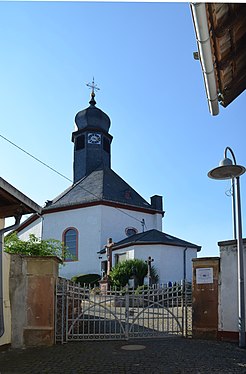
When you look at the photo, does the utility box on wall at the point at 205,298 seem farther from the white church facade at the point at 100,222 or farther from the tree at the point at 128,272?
the white church facade at the point at 100,222

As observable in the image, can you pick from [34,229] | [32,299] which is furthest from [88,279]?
[32,299]

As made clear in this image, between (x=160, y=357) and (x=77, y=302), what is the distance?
3.88 meters

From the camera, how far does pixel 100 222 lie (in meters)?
34.8

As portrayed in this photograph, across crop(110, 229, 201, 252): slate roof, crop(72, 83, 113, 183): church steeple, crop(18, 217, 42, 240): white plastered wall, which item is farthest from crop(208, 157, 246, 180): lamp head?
crop(72, 83, 113, 183): church steeple

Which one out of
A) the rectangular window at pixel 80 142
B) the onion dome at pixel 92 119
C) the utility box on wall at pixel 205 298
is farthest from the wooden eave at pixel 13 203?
the onion dome at pixel 92 119

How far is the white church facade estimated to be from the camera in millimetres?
29859

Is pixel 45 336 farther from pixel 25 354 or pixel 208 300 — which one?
pixel 208 300

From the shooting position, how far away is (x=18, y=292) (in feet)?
31.7

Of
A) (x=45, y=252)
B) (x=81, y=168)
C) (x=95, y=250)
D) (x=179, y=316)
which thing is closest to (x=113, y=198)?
(x=95, y=250)

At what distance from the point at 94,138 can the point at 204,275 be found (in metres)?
33.3

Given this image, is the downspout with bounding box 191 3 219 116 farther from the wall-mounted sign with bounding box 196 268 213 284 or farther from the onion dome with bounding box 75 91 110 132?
the onion dome with bounding box 75 91 110 132

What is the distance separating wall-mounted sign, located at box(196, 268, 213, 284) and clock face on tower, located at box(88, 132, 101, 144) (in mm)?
32872

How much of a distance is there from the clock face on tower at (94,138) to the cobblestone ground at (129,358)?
33.7 meters

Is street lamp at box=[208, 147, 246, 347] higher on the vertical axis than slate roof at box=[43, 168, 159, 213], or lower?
lower
